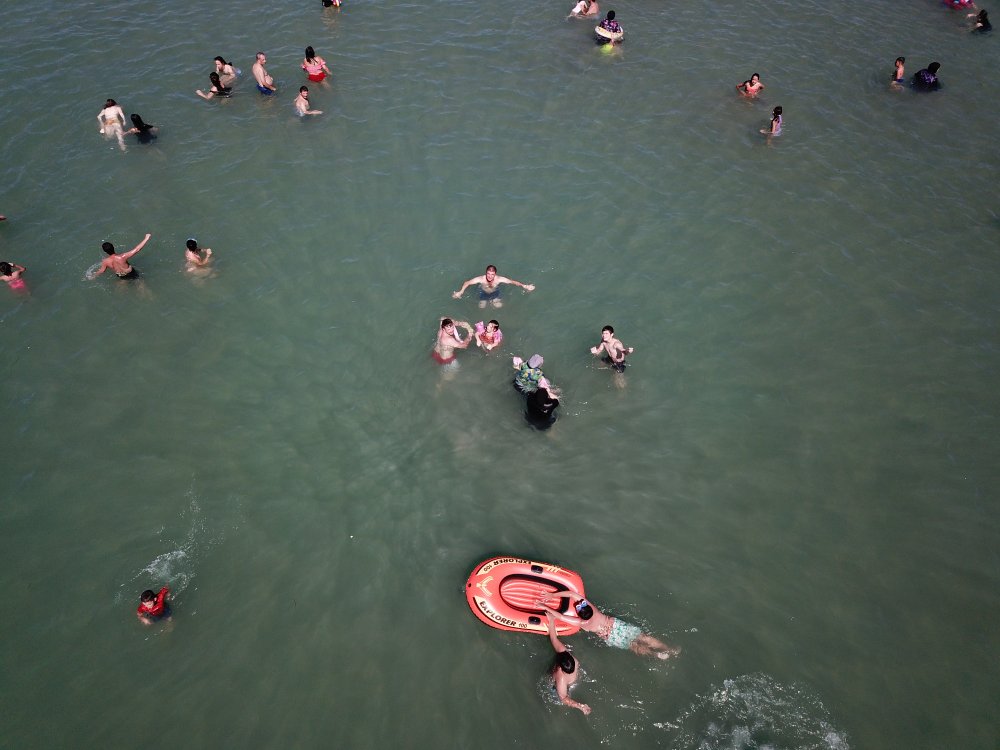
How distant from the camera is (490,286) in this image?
613 inches

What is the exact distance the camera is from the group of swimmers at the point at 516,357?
13.5m

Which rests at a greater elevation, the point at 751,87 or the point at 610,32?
the point at 610,32

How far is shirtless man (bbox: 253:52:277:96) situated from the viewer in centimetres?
2056

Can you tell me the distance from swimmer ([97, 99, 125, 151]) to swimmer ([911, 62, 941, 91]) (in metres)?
Result: 25.8

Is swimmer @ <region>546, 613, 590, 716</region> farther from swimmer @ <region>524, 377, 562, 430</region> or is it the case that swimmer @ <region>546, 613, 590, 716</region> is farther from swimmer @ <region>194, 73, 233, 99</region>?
swimmer @ <region>194, 73, 233, 99</region>

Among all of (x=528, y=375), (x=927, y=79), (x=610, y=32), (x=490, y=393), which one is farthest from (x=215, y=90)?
(x=927, y=79)

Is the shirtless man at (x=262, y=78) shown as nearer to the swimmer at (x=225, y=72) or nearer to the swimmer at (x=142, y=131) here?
the swimmer at (x=225, y=72)

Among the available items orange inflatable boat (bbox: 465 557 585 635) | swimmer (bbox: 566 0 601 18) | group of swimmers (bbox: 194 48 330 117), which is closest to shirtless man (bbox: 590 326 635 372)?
orange inflatable boat (bbox: 465 557 585 635)

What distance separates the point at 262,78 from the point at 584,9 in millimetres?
11920

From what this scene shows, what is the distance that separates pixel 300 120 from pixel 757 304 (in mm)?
14934

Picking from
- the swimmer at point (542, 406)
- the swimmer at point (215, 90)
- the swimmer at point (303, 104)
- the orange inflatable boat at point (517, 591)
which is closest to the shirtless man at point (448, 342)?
the swimmer at point (542, 406)

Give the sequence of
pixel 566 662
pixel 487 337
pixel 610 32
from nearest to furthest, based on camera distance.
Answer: pixel 566 662
pixel 487 337
pixel 610 32

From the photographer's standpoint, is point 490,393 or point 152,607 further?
point 490,393

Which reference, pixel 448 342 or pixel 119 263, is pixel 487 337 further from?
pixel 119 263
